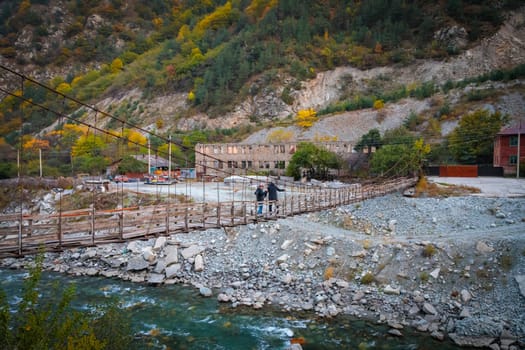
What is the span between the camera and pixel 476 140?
33.6 meters

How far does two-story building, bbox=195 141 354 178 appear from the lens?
4072 cm

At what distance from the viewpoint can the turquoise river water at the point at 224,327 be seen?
8.98 m

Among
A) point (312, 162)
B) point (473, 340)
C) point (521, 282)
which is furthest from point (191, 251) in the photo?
point (312, 162)

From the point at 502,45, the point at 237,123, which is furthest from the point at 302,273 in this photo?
the point at 502,45

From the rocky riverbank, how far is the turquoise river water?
42 centimetres

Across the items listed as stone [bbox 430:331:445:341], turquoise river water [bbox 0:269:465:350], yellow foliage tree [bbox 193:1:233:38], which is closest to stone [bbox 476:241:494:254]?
stone [bbox 430:331:445:341]

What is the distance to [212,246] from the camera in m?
15.8

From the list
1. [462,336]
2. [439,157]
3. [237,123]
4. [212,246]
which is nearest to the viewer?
[462,336]

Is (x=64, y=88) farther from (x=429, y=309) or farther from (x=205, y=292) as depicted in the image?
(x=429, y=309)

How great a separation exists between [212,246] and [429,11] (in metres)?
99.9

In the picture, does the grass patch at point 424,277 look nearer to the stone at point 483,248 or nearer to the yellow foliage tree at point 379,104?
the stone at point 483,248

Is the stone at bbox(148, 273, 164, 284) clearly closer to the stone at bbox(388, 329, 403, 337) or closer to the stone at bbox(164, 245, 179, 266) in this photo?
the stone at bbox(164, 245, 179, 266)

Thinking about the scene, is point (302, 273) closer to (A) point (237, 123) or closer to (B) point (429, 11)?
(A) point (237, 123)

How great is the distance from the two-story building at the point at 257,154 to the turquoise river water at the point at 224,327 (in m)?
28.3
